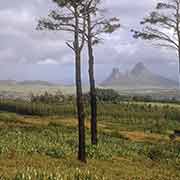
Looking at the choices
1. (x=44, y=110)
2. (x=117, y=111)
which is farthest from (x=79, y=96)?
(x=44, y=110)

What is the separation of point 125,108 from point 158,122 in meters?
20.2

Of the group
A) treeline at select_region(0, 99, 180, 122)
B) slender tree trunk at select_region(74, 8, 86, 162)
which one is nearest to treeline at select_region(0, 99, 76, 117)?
treeline at select_region(0, 99, 180, 122)

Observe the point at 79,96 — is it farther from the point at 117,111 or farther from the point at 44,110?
the point at 44,110

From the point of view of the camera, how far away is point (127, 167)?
73.6 feet

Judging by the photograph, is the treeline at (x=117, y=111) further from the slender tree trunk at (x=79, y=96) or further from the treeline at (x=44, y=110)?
the slender tree trunk at (x=79, y=96)

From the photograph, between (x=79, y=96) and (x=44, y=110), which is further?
(x=44, y=110)

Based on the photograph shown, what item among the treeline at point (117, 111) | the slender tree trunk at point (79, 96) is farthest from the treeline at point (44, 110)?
the slender tree trunk at point (79, 96)

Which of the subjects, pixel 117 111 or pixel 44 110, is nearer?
pixel 117 111

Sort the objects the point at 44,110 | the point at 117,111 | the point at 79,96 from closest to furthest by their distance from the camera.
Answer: the point at 79,96 < the point at 117,111 < the point at 44,110

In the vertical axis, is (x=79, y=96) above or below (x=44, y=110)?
above

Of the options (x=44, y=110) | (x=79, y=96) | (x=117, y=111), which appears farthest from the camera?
(x=44, y=110)

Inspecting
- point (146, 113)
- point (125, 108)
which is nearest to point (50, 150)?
point (146, 113)

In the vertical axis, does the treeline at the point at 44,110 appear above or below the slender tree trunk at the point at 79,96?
below

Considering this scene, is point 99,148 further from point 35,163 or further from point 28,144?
point 35,163
